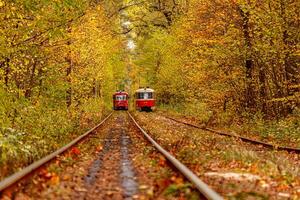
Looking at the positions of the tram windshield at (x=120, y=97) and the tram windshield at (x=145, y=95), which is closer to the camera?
the tram windshield at (x=145, y=95)

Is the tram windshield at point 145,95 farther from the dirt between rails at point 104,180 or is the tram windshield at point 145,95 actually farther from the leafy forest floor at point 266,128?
the dirt between rails at point 104,180

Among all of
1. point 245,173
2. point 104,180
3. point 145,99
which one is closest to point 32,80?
point 104,180

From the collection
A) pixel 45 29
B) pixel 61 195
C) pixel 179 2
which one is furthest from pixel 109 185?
pixel 179 2

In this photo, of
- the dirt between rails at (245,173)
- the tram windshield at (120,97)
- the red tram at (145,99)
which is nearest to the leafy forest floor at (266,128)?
the dirt between rails at (245,173)

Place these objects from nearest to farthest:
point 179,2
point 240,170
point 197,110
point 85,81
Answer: point 240,170, point 85,81, point 197,110, point 179,2

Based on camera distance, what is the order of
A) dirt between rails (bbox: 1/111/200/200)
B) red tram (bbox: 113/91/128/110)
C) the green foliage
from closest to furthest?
dirt between rails (bbox: 1/111/200/200) → the green foliage → red tram (bbox: 113/91/128/110)

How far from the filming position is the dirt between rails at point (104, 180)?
723 cm

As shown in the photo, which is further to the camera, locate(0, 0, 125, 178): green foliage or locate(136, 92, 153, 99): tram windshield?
locate(136, 92, 153, 99): tram windshield

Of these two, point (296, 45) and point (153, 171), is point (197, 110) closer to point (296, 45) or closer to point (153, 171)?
point (296, 45)

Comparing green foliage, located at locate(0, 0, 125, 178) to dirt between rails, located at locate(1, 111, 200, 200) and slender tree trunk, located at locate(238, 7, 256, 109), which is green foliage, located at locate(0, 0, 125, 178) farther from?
slender tree trunk, located at locate(238, 7, 256, 109)

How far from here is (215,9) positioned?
1083 inches

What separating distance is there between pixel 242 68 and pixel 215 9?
13.3ft

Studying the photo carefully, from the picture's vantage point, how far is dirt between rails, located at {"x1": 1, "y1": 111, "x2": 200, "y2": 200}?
7.23 meters

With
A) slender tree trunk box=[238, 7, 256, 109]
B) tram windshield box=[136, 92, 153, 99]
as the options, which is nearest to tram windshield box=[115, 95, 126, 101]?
tram windshield box=[136, 92, 153, 99]
